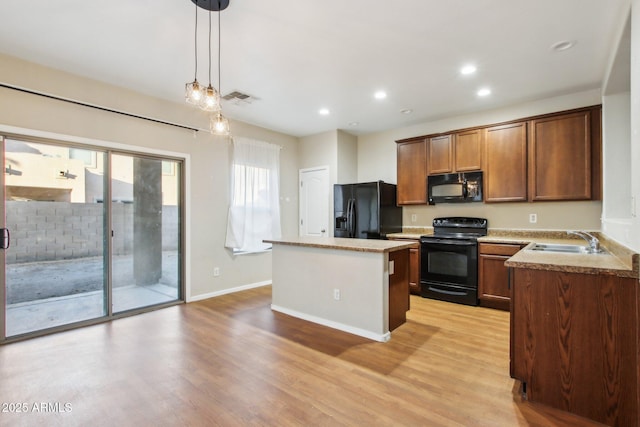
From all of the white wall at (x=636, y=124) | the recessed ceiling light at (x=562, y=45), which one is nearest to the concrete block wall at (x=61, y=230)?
the white wall at (x=636, y=124)

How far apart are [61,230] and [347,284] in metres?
3.15

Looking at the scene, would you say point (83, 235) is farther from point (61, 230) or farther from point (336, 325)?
point (336, 325)

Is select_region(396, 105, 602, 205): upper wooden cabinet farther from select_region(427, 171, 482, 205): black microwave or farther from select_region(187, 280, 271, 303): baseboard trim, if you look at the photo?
select_region(187, 280, 271, 303): baseboard trim

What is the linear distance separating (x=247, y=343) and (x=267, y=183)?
291cm

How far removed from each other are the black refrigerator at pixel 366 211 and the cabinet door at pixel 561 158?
1901 mm

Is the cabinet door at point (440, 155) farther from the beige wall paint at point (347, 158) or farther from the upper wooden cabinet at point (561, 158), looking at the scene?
the beige wall paint at point (347, 158)

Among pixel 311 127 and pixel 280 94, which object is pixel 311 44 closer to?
pixel 280 94

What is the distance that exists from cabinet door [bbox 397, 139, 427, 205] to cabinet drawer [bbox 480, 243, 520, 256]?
1164 mm

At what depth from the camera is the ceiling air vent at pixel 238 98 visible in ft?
12.3

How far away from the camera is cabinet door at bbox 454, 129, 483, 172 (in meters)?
4.22

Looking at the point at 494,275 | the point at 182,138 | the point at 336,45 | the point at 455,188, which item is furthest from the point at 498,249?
the point at 182,138

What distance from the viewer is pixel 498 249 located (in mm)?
3748

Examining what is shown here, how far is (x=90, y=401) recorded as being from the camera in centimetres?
197

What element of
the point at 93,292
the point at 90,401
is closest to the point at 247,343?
the point at 90,401
